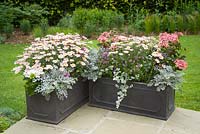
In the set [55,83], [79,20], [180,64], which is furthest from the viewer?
[79,20]

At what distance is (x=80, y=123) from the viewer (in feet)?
12.7

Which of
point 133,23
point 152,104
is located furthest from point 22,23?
point 152,104

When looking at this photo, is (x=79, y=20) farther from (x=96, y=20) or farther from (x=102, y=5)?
(x=102, y=5)

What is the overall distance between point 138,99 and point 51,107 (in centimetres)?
87

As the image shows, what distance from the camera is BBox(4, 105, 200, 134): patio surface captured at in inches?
146

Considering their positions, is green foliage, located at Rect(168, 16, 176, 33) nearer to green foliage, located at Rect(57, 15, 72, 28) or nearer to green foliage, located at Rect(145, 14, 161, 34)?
green foliage, located at Rect(145, 14, 161, 34)

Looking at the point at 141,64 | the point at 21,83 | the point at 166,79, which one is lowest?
the point at 21,83

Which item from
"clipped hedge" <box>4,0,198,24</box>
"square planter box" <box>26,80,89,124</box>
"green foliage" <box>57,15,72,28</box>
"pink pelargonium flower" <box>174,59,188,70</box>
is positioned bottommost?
"square planter box" <box>26,80,89,124</box>

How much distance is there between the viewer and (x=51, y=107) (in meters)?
3.83

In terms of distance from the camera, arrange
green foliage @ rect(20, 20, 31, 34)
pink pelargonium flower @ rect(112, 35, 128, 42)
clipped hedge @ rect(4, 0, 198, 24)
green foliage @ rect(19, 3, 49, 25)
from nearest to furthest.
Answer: pink pelargonium flower @ rect(112, 35, 128, 42)
green foliage @ rect(20, 20, 31, 34)
green foliage @ rect(19, 3, 49, 25)
clipped hedge @ rect(4, 0, 198, 24)

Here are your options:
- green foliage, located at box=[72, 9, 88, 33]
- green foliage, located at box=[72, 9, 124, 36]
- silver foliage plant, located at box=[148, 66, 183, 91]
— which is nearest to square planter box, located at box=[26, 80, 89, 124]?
silver foliage plant, located at box=[148, 66, 183, 91]

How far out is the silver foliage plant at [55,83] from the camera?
146 inches

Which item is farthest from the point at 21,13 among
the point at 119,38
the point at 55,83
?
the point at 55,83

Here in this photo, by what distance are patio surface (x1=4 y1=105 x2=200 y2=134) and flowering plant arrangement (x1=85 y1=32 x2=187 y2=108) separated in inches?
8.0
